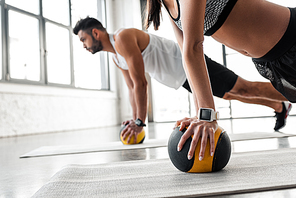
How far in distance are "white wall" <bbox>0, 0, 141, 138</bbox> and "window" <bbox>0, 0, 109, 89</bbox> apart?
313 millimetres

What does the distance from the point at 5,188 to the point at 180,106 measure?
7.86 metres

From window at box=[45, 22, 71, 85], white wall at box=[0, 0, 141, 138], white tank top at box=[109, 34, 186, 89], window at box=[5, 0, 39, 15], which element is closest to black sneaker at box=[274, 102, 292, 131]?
white tank top at box=[109, 34, 186, 89]

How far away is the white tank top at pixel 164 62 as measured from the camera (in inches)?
108

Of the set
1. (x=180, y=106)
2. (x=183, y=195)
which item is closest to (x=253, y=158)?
(x=183, y=195)

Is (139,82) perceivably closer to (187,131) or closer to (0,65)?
(187,131)

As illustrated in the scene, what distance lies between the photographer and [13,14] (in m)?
5.00

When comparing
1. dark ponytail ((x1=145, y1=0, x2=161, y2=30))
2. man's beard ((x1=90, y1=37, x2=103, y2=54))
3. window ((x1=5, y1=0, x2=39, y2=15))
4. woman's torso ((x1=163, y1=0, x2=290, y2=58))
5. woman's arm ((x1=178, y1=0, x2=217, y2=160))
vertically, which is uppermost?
window ((x1=5, y1=0, x2=39, y2=15))

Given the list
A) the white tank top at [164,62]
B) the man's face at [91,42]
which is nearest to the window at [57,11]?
the man's face at [91,42]

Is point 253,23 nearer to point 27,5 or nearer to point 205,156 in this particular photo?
point 205,156

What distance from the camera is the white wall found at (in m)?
→ 4.59

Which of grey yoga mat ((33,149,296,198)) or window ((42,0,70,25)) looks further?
window ((42,0,70,25))

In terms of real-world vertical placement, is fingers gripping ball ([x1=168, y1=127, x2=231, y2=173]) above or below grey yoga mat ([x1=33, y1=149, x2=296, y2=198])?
above

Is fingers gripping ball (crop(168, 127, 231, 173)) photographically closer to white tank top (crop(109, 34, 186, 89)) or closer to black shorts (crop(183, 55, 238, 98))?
black shorts (crop(183, 55, 238, 98))

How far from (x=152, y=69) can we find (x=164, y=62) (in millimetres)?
148
